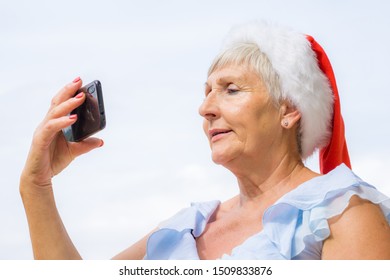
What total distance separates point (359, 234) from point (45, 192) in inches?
43.1

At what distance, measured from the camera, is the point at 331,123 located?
2.33 meters

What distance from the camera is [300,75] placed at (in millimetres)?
2236

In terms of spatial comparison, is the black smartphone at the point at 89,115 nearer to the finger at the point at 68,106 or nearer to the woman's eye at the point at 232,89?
the finger at the point at 68,106

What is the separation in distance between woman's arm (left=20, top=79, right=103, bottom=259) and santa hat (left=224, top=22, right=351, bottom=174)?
2.01ft

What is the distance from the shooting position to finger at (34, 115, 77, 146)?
226 cm

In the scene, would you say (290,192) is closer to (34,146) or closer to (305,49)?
(305,49)

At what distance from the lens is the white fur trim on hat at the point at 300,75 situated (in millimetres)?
2232

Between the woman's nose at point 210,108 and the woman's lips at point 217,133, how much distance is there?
0.16 feet

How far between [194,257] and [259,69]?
65 cm

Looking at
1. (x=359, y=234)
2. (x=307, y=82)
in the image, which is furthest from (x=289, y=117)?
(x=359, y=234)

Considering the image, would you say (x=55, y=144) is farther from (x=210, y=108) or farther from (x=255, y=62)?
(x=255, y=62)

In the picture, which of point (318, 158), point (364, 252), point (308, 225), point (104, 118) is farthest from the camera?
point (318, 158)

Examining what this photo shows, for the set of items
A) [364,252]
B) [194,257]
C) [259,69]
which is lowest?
[194,257]

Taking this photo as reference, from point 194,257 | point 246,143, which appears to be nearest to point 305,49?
point 246,143
